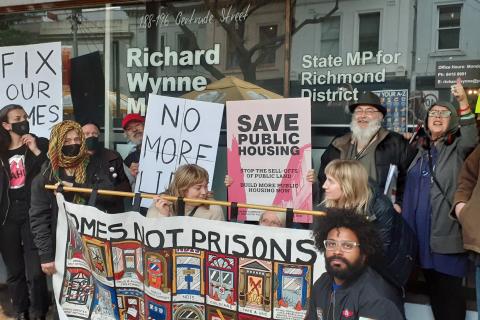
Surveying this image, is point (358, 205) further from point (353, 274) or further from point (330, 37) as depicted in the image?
point (330, 37)

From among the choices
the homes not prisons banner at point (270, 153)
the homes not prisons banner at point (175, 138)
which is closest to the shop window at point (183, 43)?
the homes not prisons banner at point (175, 138)

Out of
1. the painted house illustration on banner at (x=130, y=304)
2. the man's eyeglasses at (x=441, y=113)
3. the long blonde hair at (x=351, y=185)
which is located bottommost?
the painted house illustration on banner at (x=130, y=304)

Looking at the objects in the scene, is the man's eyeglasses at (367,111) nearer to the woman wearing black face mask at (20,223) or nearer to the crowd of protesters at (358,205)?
the crowd of protesters at (358,205)

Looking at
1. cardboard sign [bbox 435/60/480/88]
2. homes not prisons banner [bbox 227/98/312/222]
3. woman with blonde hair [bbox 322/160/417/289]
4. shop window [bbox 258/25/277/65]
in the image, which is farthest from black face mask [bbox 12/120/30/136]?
cardboard sign [bbox 435/60/480/88]

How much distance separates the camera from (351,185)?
2.56 m

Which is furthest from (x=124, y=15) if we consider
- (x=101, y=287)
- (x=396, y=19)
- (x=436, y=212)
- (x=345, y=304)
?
(x=345, y=304)

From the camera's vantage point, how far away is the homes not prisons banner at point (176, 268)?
9.16 ft

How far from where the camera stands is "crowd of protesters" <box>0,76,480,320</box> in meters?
2.31

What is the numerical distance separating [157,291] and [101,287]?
47 cm

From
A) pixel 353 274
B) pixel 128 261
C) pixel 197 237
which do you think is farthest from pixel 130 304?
pixel 353 274

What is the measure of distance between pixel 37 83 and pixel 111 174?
6.63ft

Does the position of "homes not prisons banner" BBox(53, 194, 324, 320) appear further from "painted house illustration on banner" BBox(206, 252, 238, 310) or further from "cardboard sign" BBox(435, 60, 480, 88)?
"cardboard sign" BBox(435, 60, 480, 88)

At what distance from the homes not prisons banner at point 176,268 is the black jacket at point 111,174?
282mm

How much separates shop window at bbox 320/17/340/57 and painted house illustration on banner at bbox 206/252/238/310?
2.49 metres
